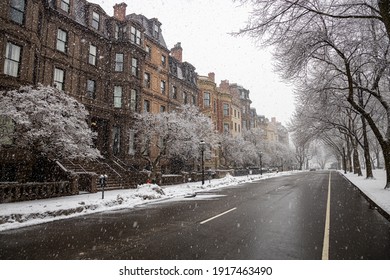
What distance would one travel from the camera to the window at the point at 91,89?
23.5 metres

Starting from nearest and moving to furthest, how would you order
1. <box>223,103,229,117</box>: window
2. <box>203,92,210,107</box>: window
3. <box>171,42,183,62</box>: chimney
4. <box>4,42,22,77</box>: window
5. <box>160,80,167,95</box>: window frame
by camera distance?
<box>4,42,22,77</box>: window
<box>160,80,167,95</box>: window frame
<box>171,42,183,62</box>: chimney
<box>203,92,210,107</box>: window
<box>223,103,229,117</box>: window

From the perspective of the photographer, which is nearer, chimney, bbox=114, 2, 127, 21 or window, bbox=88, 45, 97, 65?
window, bbox=88, 45, 97, 65

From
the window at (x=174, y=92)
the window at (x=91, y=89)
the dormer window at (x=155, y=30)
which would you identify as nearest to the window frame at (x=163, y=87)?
the window at (x=174, y=92)

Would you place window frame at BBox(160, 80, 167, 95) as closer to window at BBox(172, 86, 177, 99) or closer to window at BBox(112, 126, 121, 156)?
window at BBox(172, 86, 177, 99)

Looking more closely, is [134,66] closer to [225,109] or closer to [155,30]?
[155,30]

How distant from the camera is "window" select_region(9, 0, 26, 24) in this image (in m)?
16.5

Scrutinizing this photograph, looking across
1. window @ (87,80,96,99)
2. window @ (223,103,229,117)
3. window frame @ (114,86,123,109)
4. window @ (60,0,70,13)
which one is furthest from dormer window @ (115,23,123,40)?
window @ (223,103,229,117)

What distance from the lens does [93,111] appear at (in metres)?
22.5

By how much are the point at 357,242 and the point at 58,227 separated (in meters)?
7.88

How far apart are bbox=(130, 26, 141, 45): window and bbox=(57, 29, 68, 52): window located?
657cm

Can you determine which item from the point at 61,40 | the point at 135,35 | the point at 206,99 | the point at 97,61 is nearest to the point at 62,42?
the point at 61,40

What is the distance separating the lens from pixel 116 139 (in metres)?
25.3

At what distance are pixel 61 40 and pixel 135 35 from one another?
26.2 feet
